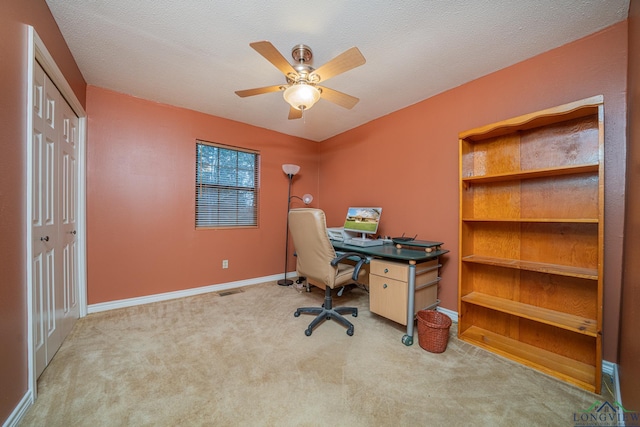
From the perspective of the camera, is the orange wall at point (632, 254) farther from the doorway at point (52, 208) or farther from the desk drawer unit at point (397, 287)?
the doorway at point (52, 208)

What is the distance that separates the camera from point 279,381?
4.95 feet

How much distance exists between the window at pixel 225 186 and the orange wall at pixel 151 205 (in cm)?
10

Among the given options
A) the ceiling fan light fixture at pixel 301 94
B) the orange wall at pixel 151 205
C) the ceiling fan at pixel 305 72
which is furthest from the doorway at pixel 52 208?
the ceiling fan light fixture at pixel 301 94

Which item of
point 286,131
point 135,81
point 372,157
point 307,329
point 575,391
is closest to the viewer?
point 575,391

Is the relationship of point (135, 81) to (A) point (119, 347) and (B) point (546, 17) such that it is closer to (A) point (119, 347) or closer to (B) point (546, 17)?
(A) point (119, 347)

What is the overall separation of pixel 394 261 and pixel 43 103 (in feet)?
9.39

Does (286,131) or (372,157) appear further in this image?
(286,131)

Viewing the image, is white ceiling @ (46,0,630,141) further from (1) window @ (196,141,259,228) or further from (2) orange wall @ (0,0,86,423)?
(1) window @ (196,141,259,228)

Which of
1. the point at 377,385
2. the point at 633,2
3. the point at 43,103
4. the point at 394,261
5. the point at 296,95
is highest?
the point at 633,2

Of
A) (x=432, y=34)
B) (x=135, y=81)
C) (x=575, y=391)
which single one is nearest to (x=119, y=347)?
(x=135, y=81)

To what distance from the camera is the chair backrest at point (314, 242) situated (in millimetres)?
1992

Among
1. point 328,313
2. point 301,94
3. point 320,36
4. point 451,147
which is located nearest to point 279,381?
point 328,313

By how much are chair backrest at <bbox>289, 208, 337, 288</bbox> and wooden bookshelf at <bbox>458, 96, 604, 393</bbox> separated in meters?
1.14

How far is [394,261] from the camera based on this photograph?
2184 millimetres
